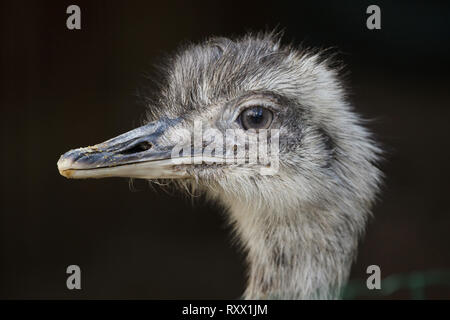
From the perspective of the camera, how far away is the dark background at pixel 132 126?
4.83 meters

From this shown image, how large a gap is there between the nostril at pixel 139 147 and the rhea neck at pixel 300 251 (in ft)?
1.49

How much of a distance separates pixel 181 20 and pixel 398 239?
2444 mm

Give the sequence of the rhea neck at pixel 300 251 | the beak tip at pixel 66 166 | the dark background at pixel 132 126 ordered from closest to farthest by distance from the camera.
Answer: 1. the beak tip at pixel 66 166
2. the rhea neck at pixel 300 251
3. the dark background at pixel 132 126

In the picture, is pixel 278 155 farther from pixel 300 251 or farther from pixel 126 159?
pixel 126 159

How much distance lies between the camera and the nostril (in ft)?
6.89

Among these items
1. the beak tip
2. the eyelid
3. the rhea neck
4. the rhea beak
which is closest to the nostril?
the rhea beak

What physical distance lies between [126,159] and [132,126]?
294cm

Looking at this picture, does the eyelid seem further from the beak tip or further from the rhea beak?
the beak tip

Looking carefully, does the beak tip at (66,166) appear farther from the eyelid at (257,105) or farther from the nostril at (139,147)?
the eyelid at (257,105)

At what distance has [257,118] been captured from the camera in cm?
224

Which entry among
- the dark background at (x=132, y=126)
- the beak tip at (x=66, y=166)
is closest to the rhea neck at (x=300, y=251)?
the beak tip at (x=66, y=166)

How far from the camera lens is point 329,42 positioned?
481 centimetres

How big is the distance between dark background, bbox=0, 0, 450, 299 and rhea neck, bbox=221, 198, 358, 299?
96.5 inches

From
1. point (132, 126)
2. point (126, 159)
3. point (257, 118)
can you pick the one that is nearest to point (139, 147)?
point (126, 159)
